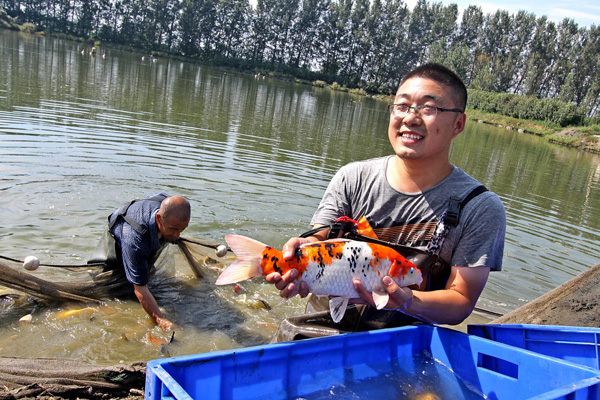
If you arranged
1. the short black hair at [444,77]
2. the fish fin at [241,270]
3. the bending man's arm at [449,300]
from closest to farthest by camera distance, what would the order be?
the fish fin at [241,270]
the bending man's arm at [449,300]
the short black hair at [444,77]

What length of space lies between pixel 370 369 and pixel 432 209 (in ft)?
3.71

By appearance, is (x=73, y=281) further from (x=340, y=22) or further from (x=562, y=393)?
(x=340, y=22)

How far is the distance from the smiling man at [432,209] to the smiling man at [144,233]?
7.11 ft

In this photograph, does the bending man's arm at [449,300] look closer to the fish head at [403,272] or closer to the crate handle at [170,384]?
the fish head at [403,272]

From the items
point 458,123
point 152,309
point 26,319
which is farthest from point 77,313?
point 458,123

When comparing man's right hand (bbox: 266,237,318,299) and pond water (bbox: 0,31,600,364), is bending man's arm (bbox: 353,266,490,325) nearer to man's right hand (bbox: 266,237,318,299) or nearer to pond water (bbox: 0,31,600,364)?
man's right hand (bbox: 266,237,318,299)

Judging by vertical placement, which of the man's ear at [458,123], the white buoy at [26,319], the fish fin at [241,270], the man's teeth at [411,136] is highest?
the man's ear at [458,123]

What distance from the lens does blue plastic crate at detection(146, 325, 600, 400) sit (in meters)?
2.10

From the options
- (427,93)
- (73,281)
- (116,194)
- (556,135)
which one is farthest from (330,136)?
(556,135)

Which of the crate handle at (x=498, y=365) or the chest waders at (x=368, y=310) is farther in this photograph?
the chest waders at (x=368, y=310)

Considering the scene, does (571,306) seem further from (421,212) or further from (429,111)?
(429,111)

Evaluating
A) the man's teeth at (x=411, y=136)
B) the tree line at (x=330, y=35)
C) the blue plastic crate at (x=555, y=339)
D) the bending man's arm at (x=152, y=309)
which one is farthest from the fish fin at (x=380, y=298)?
the tree line at (x=330, y=35)

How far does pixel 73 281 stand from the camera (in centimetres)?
544

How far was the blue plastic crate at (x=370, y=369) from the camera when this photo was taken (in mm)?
2102
